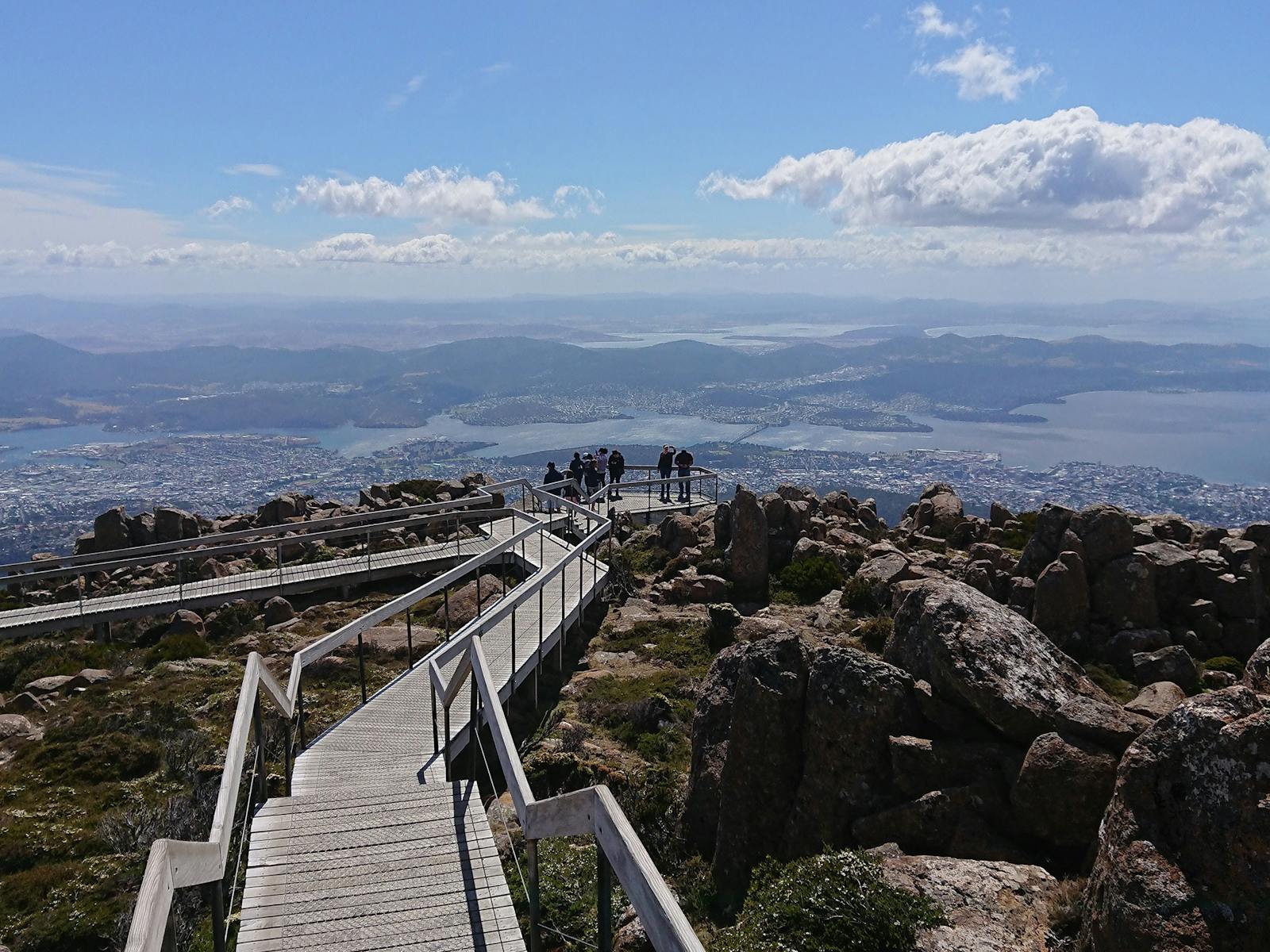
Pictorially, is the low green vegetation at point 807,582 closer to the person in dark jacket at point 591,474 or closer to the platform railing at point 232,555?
the platform railing at point 232,555

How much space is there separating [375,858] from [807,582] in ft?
50.3

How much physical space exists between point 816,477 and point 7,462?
495 ft

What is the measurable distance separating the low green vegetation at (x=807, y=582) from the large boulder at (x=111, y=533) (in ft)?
59.7

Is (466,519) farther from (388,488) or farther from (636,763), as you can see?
(636,763)

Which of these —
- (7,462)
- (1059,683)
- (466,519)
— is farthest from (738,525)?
(7,462)

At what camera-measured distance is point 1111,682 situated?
14.1m

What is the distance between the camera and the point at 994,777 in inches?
317

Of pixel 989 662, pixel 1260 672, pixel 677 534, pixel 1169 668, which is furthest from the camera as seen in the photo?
pixel 677 534

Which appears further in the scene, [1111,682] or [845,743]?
[1111,682]

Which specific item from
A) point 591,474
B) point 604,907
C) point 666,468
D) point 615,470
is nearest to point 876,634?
point 604,907

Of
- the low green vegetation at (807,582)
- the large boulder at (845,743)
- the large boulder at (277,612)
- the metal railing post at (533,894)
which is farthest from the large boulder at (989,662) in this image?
the large boulder at (277,612)

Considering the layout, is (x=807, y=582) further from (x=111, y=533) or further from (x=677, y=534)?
(x=111, y=533)

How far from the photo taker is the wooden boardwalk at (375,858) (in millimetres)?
5965

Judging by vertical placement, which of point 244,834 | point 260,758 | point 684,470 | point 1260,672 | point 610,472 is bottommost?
point 610,472
